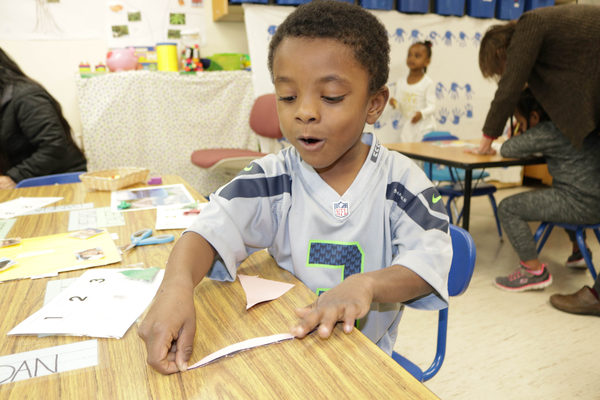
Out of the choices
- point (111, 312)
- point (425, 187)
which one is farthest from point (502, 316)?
point (111, 312)

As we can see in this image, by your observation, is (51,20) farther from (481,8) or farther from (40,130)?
(481,8)

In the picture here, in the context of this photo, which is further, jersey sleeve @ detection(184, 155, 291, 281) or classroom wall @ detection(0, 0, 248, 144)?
classroom wall @ detection(0, 0, 248, 144)

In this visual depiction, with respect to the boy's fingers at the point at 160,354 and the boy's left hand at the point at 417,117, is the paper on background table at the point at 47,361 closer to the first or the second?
the boy's fingers at the point at 160,354

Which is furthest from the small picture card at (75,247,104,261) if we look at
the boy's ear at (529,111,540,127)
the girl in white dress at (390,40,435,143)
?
the girl in white dress at (390,40,435,143)

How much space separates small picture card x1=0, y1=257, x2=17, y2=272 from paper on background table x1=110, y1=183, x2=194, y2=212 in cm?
39

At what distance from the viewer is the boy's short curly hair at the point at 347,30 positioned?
66cm

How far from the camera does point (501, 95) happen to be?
2016 millimetres

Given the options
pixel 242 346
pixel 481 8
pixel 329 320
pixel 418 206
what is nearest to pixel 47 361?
pixel 242 346

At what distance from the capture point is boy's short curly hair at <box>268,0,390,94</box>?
66cm

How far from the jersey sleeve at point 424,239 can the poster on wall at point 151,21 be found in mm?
3117

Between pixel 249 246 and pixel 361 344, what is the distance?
0.34m

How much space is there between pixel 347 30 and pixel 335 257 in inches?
15.3

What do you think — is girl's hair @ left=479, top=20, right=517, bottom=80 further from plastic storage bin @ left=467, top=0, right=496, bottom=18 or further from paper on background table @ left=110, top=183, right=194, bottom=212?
plastic storage bin @ left=467, top=0, right=496, bottom=18

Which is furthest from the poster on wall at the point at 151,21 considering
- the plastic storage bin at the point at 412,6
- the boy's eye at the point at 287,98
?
the boy's eye at the point at 287,98
